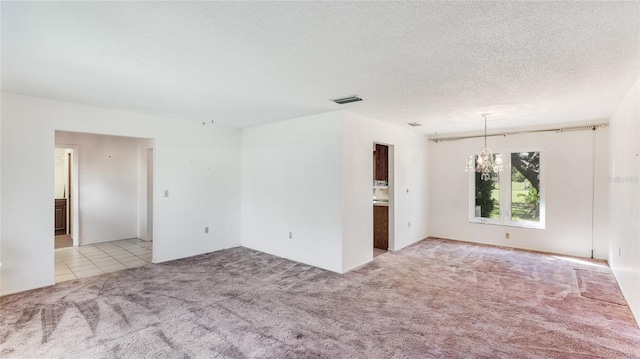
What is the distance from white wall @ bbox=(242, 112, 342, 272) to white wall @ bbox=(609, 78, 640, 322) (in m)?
3.16

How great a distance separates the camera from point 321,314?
3041 millimetres

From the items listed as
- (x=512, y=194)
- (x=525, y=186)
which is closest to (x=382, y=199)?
(x=512, y=194)

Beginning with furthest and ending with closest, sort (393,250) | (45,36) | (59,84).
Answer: (393,250) < (59,84) < (45,36)

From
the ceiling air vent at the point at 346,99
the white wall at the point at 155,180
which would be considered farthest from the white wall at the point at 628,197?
the white wall at the point at 155,180

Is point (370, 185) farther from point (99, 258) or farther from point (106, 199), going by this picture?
point (106, 199)

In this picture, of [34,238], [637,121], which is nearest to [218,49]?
[34,238]

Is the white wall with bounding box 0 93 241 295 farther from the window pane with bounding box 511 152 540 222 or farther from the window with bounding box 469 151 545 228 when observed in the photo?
the window pane with bounding box 511 152 540 222

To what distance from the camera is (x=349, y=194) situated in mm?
4508

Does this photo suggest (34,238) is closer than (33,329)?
No

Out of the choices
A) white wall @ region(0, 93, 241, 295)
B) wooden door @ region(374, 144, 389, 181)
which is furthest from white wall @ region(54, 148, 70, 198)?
wooden door @ region(374, 144, 389, 181)

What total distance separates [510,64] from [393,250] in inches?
152

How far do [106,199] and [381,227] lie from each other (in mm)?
5817

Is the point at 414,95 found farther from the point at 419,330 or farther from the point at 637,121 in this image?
the point at 419,330

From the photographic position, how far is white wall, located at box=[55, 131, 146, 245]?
240 inches
